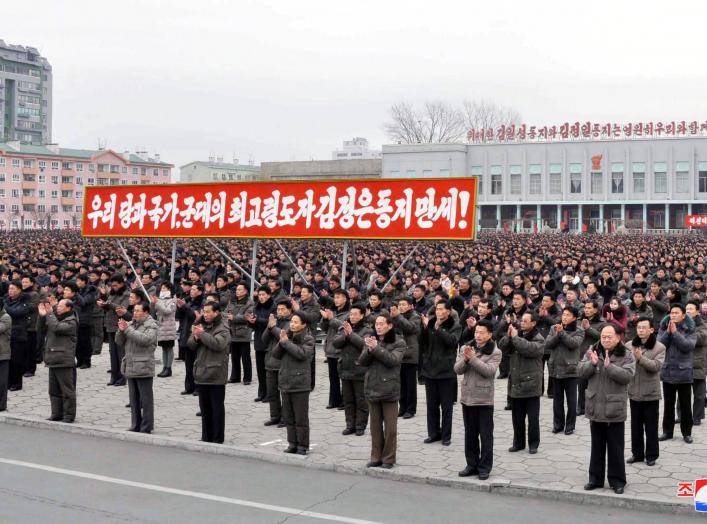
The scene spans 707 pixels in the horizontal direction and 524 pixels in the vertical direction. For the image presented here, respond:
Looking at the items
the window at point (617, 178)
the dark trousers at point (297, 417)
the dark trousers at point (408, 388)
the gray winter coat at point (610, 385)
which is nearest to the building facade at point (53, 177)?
the window at point (617, 178)

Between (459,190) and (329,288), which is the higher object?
(459,190)

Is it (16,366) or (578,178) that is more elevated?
(578,178)

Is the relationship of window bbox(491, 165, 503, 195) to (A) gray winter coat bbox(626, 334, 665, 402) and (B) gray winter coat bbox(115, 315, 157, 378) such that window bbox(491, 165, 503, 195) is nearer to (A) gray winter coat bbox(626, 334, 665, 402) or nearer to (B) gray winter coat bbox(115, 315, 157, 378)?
(B) gray winter coat bbox(115, 315, 157, 378)

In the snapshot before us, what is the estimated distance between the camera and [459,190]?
1225 centimetres

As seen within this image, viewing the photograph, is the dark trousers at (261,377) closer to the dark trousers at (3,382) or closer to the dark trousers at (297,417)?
the dark trousers at (297,417)

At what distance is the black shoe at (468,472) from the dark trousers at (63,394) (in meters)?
5.22

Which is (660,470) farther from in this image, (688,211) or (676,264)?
(688,211)

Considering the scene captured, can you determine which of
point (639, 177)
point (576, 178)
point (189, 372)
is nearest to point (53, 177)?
point (576, 178)

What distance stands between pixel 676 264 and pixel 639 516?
15.3 metres

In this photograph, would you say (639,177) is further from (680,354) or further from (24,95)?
(24,95)

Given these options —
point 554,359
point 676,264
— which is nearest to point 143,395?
point 554,359

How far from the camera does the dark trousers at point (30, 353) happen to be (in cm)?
1358

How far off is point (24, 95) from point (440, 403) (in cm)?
13237

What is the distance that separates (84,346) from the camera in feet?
46.5
